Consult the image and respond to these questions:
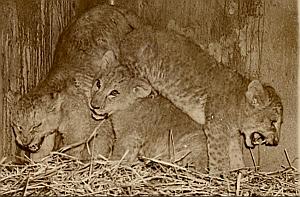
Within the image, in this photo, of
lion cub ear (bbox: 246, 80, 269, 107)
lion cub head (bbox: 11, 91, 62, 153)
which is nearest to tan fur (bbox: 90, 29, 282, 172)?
lion cub ear (bbox: 246, 80, 269, 107)

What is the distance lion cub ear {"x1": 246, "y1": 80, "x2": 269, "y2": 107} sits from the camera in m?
4.20

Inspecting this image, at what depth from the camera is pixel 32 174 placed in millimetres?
3775

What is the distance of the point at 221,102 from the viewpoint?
168 inches

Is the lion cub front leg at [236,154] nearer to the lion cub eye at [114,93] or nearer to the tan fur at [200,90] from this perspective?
the tan fur at [200,90]

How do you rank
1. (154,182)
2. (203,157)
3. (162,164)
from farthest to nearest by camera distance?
1. (203,157)
2. (162,164)
3. (154,182)

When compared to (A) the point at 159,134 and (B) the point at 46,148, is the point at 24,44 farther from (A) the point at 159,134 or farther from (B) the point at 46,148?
(A) the point at 159,134

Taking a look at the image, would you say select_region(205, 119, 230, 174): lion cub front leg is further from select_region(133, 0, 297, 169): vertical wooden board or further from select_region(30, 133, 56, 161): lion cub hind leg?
select_region(30, 133, 56, 161): lion cub hind leg

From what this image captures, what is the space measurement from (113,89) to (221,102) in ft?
1.63

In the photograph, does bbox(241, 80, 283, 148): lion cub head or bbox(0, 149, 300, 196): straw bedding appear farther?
bbox(241, 80, 283, 148): lion cub head

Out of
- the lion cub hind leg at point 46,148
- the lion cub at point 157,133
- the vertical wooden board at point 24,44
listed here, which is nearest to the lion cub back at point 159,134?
the lion cub at point 157,133

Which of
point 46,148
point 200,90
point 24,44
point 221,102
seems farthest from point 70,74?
point 221,102

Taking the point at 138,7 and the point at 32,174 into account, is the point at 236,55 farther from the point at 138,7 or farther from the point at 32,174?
the point at 32,174

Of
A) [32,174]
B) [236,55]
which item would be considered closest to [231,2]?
[236,55]

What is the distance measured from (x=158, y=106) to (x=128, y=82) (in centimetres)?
21
